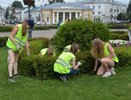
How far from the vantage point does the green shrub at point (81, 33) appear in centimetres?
1278

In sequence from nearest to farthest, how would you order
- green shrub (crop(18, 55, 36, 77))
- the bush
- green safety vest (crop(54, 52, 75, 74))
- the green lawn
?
the green lawn
green safety vest (crop(54, 52, 75, 74))
the bush
green shrub (crop(18, 55, 36, 77))

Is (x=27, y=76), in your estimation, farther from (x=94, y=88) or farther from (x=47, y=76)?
(x=94, y=88)

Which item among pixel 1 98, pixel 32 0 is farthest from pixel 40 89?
pixel 32 0

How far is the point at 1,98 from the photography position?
27.4ft

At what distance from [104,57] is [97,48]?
0.33m

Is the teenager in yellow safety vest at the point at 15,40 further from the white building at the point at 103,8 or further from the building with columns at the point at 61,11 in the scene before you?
the white building at the point at 103,8

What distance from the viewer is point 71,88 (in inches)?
366

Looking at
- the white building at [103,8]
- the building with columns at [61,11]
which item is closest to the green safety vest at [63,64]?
the building with columns at [61,11]

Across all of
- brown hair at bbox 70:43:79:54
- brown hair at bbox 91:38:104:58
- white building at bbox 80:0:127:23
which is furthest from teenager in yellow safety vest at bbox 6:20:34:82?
white building at bbox 80:0:127:23

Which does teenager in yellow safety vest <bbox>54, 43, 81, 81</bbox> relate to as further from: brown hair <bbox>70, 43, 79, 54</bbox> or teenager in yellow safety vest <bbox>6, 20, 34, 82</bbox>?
teenager in yellow safety vest <bbox>6, 20, 34, 82</bbox>

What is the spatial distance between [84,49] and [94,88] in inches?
143

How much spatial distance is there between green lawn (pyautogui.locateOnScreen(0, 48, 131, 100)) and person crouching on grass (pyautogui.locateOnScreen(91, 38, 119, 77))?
25 cm

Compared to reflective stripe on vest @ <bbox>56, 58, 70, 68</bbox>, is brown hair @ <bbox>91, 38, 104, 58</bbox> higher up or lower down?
higher up

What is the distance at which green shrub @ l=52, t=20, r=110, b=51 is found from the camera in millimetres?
12781
